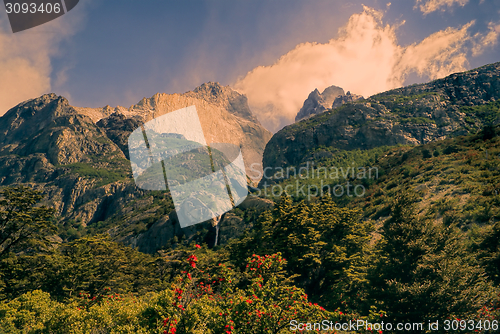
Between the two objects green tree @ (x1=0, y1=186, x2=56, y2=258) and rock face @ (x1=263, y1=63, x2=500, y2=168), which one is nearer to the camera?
green tree @ (x1=0, y1=186, x2=56, y2=258)

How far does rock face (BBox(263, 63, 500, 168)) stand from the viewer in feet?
422

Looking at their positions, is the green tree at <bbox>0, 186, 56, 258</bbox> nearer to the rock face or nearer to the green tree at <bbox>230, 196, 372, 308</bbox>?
the green tree at <bbox>230, 196, 372, 308</bbox>

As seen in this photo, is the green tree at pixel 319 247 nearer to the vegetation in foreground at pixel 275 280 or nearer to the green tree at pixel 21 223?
the vegetation in foreground at pixel 275 280

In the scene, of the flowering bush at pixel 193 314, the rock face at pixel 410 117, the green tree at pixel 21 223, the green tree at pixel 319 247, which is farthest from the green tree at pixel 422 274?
the rock face at pixel 410 117

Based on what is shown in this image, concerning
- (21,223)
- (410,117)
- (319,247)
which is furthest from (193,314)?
(410,117)

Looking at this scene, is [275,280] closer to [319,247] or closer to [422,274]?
[422,274]

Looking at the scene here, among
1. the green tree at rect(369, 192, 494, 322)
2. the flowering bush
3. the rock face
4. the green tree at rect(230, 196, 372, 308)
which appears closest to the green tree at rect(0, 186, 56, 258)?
the flowering bush

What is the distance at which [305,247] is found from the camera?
77.4 feet

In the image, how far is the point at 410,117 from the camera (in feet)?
449

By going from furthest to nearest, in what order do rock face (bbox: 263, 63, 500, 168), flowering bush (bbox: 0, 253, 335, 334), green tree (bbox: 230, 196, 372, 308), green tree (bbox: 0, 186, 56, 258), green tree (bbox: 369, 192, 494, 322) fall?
rock face (bbox: 263, 63, 500, 168) < green tree (bbox: 0, 186, 56, 258) < green tree (bbox: 230, 196, 372, 308) < green tree (bbox: 369, 192, 494, 322) < flowering bush (bbox: 0, 253, 335, 334)

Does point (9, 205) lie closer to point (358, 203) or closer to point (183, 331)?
point (183, 331)

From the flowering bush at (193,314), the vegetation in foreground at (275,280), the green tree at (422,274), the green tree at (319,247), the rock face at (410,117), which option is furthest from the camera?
the rock face at (410,117)

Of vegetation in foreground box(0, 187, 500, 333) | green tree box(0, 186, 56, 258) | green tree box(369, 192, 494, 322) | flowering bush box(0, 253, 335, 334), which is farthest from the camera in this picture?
green tree box(0, 186, 56, 258)

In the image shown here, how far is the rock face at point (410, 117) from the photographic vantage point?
128 metres
